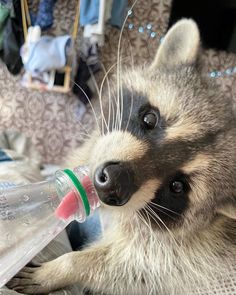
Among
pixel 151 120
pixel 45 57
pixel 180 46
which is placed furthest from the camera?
pixel 45 57

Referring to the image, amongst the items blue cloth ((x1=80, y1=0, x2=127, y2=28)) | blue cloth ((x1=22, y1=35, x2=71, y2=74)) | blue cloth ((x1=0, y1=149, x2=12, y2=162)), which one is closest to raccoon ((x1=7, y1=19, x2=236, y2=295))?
blue cloth ((x1=0, y1=149, x2=12, y2=162))

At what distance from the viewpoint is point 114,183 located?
1.02 meters

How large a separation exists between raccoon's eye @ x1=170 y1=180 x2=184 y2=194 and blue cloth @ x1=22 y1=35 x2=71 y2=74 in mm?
2426

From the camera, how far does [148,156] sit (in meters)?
1.14

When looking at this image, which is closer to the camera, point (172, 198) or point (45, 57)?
point (172, 198)

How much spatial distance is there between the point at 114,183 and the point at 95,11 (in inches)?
111

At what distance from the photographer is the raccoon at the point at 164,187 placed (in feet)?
3.78

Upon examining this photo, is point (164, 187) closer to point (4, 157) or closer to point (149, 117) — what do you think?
point (149, 117)

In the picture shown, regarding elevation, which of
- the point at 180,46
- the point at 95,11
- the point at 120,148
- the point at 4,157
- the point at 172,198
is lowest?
the point at 4,157

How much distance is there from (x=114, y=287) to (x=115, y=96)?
2.33 ft

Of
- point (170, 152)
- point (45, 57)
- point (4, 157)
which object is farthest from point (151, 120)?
point (45, 57)

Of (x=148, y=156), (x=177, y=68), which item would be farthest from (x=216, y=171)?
(x=177, y=68)

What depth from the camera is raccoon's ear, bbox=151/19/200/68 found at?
143cm

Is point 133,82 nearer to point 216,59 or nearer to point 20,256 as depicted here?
point 20,256
